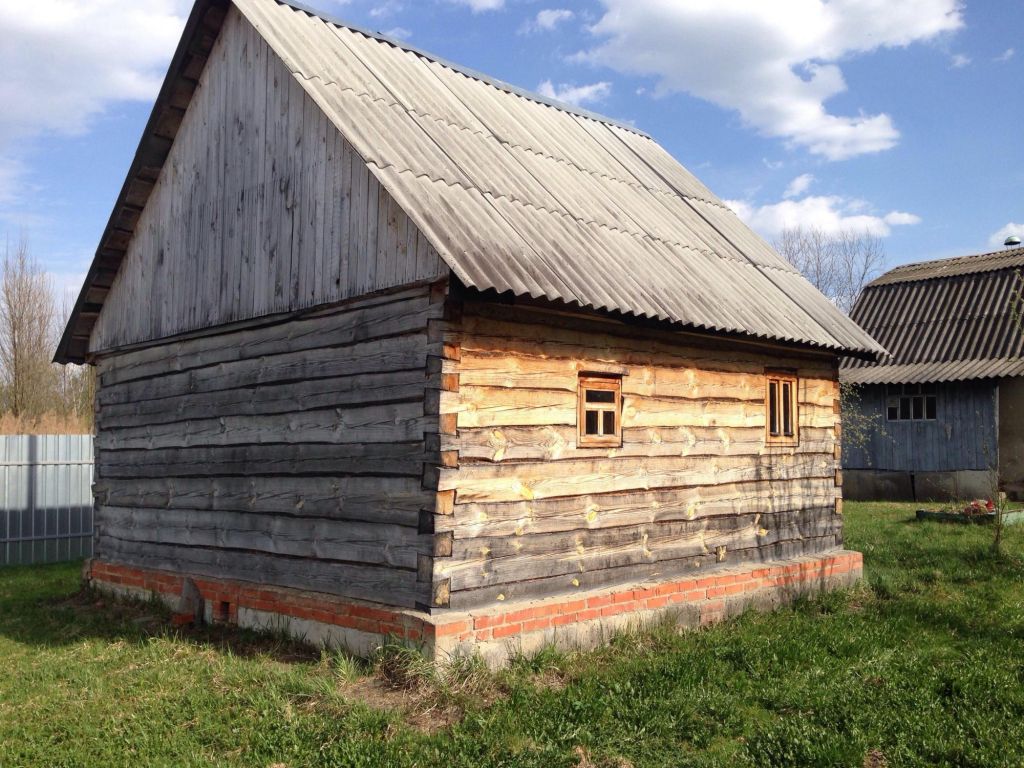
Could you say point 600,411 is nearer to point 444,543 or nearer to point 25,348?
point 444,543

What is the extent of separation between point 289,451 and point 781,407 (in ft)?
18.3

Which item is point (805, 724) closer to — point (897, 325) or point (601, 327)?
point (601, 327)

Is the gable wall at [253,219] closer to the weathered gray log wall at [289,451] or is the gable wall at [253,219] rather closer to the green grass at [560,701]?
the weathered gray log wall at [289,451]

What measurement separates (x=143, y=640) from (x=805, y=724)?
611 cm

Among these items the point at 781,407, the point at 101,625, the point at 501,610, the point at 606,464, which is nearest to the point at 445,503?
the point at 501,610

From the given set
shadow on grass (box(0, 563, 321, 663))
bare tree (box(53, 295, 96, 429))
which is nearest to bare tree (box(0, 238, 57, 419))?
bare tree (box(53, 295, 96, 429))

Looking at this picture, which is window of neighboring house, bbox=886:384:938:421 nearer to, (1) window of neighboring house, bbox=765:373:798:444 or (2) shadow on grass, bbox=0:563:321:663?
(1) window of neighboring house, bbox=765:373:798:444

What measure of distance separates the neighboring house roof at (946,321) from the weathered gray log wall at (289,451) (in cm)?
1577

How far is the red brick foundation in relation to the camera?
23.6 feet

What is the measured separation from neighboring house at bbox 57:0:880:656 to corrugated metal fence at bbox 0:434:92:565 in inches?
206

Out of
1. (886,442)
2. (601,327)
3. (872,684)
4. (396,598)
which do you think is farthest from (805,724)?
(886,442)

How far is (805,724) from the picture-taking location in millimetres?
6270

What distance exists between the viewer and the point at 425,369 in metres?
7.45

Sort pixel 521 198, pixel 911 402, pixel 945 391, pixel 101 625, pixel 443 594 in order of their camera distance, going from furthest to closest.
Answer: pixel 911 402, pixel 945 391, pixel 101 625, pixel 521 198, pixel 443 594
